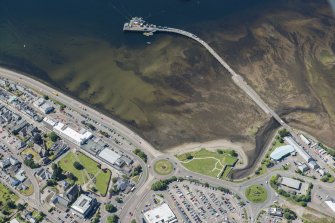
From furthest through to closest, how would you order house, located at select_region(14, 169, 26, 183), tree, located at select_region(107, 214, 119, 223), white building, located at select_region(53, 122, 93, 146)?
1. white building, located at select_region(53, 122, 93, 146)
2. house, located at select_region(14, 169, 26, 183)
3. tree, located at select_region(107, 214, 119, 223)

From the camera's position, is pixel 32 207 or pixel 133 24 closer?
pixel 32 207

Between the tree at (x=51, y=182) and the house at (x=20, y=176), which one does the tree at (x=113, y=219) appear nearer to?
the tree at (x=51, y=182)

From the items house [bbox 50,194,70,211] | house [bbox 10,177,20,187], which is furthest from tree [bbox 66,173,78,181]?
house [bbox 10,177,20,187]


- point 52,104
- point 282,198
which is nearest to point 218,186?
point 282,198

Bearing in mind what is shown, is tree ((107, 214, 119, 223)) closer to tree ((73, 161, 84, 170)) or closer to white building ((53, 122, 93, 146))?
tree ((73, 161, 84, 170))

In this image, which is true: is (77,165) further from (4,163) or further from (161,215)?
(161,215)

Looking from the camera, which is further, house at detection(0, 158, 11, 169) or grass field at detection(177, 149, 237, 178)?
grass field at detection(177, 149, 237, 178)

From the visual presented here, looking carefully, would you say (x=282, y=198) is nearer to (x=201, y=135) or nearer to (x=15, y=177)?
(x=201, y=135)

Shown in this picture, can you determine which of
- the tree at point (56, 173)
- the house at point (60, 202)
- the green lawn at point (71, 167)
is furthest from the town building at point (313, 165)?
the tree at point (56, 173)
